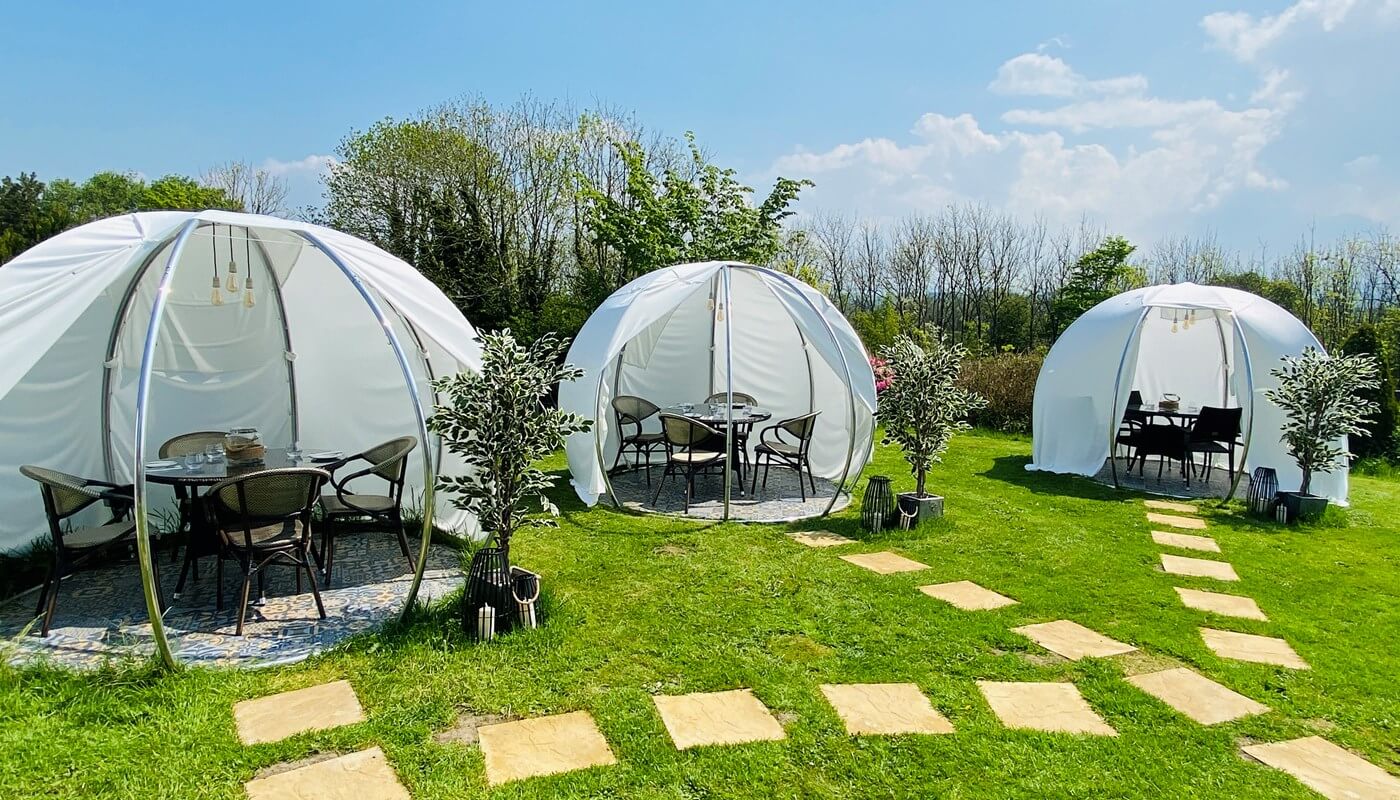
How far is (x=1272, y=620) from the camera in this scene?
14.5 ft

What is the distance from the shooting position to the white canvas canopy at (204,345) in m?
3.88

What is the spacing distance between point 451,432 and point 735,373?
5762 millimetres

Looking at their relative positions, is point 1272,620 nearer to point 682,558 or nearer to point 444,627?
point 682,558

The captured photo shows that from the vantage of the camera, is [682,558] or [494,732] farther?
[682,558]

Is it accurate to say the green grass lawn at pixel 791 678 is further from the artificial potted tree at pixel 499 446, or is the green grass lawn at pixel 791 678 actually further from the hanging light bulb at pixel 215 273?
the hanging light bulb at pixel 215 273

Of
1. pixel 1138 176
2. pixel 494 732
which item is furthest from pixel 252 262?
pixel 1138 176

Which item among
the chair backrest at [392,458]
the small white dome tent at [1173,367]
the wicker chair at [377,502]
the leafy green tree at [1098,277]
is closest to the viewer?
the wicker chair at [377,502]

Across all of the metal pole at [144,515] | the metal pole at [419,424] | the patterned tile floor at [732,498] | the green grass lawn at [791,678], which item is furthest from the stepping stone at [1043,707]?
the metal pole at [144,515]

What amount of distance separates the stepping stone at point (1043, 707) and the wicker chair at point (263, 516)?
141 inches

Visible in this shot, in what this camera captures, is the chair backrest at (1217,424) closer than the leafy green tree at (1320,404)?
No

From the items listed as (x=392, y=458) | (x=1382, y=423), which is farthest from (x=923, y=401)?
(x=1382, y=423)

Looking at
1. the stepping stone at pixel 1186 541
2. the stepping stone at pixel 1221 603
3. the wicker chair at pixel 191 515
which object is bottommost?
the stepping stone at pixel 1221 603

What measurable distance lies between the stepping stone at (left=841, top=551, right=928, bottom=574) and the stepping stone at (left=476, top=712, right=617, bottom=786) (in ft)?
9.07

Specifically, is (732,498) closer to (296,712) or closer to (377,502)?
(377,502)
